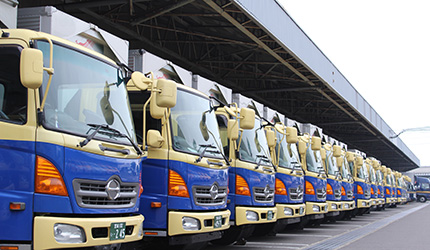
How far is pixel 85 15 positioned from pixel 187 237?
31.3 feet

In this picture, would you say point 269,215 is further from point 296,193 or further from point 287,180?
point 296,193

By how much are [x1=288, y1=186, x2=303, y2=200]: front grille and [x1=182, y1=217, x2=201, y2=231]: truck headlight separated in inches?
193

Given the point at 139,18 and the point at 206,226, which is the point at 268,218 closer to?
the point at 206,226

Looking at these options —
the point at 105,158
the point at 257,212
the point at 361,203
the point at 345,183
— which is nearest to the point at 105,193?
the point at 105,158

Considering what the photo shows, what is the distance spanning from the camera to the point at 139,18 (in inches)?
590

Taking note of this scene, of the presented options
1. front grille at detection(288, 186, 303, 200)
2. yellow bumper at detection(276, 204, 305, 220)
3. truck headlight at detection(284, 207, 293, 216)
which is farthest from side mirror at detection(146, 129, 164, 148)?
front grille at detection(288, 186, 303, 200)

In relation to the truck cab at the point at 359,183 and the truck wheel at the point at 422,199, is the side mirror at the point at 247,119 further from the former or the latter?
the truck wheel at the point at 422,199

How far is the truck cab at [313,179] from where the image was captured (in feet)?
45.8

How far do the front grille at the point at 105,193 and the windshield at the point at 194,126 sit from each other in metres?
1.65

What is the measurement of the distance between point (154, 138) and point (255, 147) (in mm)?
3814

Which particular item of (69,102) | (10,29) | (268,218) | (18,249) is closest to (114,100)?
(69,102)

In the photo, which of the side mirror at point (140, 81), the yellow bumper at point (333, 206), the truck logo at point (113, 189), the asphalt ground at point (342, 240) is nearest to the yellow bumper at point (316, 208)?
the asphalt ground at point (342, 240)

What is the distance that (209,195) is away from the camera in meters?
8.09

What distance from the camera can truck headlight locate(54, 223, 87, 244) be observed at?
17.1ft
